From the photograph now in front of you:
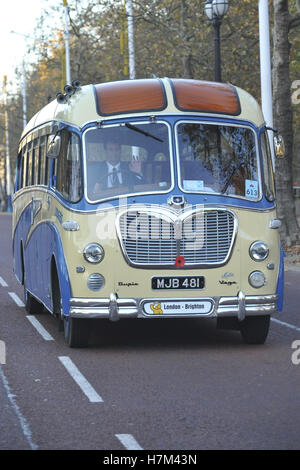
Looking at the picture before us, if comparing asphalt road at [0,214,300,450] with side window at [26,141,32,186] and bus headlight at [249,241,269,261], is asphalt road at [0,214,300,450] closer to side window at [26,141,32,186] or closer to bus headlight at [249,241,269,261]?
bus headlight at [249,241,269,261]

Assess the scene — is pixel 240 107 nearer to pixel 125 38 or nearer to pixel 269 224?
pixel 269 224

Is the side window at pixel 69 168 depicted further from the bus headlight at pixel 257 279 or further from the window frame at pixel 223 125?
the bus headlight at pixel 257 279

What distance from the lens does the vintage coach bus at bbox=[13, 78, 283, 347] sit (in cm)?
1120

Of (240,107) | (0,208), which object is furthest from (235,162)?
(0,208)

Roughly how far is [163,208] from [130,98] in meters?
1.39

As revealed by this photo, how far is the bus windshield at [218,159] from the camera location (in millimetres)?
11586

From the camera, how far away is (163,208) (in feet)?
36.9

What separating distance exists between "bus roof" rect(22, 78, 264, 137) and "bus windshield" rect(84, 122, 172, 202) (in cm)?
17

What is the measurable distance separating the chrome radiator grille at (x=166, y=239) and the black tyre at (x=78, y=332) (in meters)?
0.90

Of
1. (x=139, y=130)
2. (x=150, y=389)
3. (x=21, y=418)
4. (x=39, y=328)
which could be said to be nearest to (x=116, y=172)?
(x=139, y=130)

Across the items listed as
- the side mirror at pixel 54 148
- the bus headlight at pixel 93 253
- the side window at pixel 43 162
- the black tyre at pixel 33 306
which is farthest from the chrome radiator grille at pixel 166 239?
the black tyre at pixel 33 306

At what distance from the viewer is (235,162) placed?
11.8m

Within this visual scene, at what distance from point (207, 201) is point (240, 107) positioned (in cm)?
128

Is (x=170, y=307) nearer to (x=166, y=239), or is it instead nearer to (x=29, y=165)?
(x=166, y=239)
